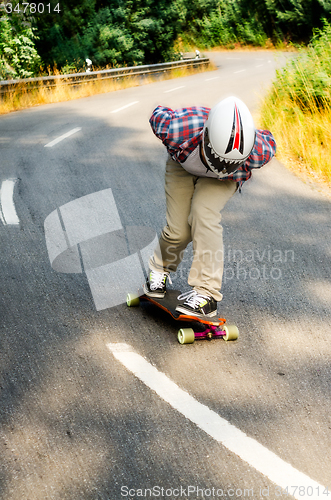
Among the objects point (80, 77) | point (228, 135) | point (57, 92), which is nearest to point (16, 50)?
point (80, 77)

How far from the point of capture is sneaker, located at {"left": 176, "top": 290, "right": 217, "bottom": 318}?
347cm

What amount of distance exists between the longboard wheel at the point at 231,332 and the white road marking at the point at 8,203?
2866mm

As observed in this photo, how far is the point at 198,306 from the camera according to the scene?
3461 millimetres

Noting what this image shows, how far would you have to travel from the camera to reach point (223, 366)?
3.24m

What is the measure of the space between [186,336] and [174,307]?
1.12 feet

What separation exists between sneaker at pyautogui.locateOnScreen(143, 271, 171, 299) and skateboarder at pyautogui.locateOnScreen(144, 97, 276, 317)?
0.18 m

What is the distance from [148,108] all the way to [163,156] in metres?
4.81

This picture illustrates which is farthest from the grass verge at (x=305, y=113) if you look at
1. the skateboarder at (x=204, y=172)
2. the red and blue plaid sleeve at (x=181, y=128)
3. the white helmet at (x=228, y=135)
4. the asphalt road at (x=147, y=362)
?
the white helmet at (x=228, y=135)

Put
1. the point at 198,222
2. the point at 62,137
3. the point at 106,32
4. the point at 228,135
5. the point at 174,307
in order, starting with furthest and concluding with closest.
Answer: the point at 106,32, the point at 62,137, the point at 174,307, the point at 198,222, the point at 228,135

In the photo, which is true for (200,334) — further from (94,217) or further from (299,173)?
(299,173)

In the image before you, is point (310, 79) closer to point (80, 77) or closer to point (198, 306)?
point (198, 306)

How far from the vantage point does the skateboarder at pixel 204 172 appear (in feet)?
9.63

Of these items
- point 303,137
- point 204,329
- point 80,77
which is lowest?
point 303,137

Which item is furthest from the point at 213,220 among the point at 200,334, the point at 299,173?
the point at 299,173
